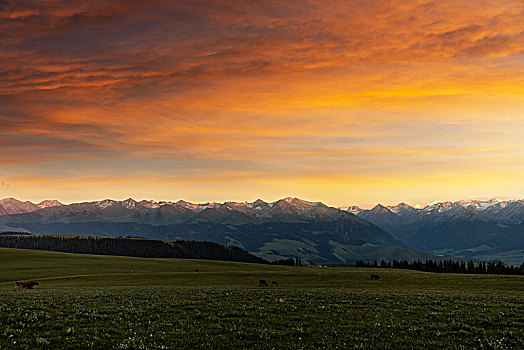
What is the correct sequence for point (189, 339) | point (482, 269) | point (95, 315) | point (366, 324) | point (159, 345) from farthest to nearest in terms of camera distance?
point (482, 269)
point (95, 315)
point (366, 324)
point (189, 339)
point (159, 345)

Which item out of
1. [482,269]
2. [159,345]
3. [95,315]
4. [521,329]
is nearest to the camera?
[159,345]

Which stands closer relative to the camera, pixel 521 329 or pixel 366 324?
pixel 521 329

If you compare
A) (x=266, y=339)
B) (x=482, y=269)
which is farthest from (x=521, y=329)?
(x=482, y=269)

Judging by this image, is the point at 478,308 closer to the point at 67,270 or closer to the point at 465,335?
the point at 465,335

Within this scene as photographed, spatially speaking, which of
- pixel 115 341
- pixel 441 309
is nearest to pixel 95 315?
pixel 115 341

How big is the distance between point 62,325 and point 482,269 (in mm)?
170997

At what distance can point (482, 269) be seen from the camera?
503ft

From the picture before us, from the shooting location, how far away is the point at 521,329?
2194 centimetres

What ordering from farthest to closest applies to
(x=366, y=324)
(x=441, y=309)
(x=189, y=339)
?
1. (x=441, y=309)
2. (x=366, y=324)
3. (x=189, y=339)

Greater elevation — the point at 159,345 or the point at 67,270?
the point at 159,345

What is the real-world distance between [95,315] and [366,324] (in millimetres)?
18548

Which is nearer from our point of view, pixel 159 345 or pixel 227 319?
pixel 159 345

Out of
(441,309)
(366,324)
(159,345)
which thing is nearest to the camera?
(159,345)

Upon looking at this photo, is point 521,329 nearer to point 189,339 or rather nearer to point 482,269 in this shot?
point 189,339
